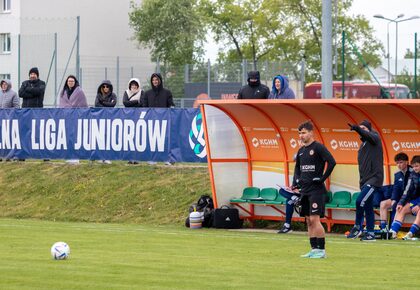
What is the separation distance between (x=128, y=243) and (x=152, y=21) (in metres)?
59.4

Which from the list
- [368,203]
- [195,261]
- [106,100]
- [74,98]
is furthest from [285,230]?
[74,98]

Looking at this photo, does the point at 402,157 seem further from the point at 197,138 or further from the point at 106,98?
the point at 106,98

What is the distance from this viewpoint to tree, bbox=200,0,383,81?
85500 mm

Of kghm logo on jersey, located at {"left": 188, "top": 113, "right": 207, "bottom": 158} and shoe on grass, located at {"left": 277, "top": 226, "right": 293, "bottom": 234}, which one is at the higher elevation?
kghm logo on jersey, located at {"left": 188, "top": 113, "right": 207, "bottom": 158}

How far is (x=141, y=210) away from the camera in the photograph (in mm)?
25797

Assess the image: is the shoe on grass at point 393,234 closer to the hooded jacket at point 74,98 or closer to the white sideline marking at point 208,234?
the white sideline marking at point 208,234

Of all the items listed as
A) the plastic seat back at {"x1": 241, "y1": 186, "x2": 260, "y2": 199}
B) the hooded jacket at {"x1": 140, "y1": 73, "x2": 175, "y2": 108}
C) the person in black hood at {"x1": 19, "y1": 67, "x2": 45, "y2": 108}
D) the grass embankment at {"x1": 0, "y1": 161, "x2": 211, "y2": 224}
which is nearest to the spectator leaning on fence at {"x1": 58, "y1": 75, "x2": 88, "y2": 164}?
the person in black hood at {"x1": 19, "y1": 67, "x2": 45, "y2": 108}

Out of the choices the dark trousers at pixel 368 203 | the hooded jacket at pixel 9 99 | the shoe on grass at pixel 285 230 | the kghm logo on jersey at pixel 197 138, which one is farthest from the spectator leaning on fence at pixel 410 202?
the hooded jacket at pixel 9 99

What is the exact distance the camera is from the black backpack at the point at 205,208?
Result: 23578 millimetres

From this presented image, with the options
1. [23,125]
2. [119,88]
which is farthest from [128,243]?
[119,88]

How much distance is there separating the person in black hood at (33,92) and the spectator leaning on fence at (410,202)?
1230 cm

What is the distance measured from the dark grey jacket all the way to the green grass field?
3.83 feet

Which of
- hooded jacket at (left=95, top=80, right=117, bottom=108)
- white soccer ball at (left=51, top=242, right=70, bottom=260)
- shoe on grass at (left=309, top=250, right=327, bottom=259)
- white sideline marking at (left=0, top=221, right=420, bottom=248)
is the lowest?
white sideline marking at (left=0, top=221, right=420, bottom=248)

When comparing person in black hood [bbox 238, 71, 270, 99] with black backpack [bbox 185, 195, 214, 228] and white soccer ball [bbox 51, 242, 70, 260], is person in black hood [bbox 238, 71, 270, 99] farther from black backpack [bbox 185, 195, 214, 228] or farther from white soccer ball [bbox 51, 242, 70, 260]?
white soccer ball [bbox 51, 242, 70, 260]
